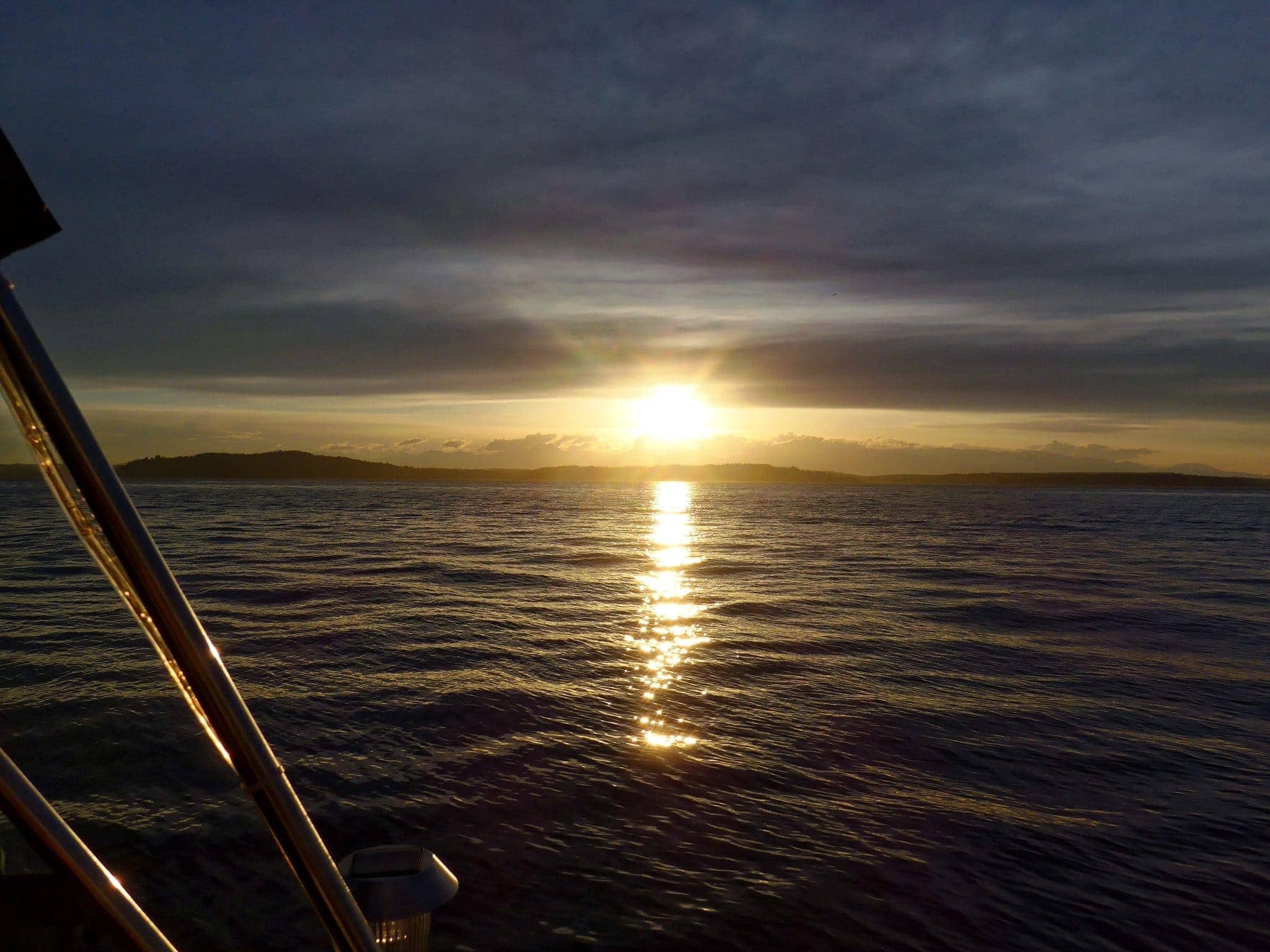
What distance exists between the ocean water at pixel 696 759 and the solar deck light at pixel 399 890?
2781 millimetres

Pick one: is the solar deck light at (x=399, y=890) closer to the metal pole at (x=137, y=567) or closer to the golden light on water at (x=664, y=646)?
the metal pole at (x=137, y=567)

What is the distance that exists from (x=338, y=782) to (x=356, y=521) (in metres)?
62.7

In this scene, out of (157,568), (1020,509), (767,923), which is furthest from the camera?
(1020,509)

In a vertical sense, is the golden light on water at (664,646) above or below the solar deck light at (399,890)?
below

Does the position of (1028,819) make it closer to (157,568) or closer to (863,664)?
(863,664)

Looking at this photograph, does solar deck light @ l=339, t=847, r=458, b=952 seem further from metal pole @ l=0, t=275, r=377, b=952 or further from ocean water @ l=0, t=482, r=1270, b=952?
metal pole @ l=0, t=275, r=377, b=952

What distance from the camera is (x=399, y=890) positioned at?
4484 mm

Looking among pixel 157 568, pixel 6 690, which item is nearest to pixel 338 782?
pixel 6 690

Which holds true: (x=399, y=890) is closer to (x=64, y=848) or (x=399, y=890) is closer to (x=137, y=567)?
(x=64, y=848)

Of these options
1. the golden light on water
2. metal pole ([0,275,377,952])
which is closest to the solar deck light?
metal pole ([0,275,377,952])

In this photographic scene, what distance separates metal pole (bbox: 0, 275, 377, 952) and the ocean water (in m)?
6.19

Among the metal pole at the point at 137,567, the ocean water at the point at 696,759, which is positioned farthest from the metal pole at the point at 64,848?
the ocean water at the point at 696,759

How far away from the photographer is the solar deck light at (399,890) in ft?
14.6

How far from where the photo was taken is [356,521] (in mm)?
69688
